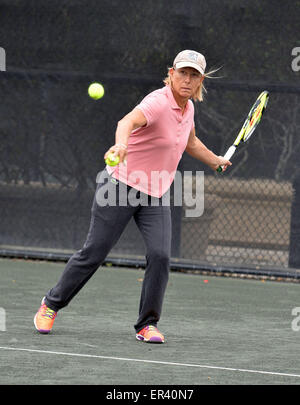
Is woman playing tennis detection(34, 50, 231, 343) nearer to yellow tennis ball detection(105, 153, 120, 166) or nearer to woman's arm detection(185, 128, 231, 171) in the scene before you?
woman's arm detection(185, 128, 231, 171)

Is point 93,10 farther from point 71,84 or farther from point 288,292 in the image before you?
point 288,292

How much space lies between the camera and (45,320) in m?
5.58

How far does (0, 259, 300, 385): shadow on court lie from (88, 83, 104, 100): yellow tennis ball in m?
1.50

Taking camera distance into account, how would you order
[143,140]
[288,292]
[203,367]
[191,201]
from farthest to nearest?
[191,201] → [288,292] → [143,140] → [203,367]

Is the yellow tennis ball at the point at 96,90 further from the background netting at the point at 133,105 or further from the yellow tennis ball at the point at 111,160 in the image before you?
the yellow tennis ball at the point at 111,160

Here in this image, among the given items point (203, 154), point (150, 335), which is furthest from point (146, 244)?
point (203, 154)

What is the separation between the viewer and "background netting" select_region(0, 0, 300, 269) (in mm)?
8414

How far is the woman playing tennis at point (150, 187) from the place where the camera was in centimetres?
530

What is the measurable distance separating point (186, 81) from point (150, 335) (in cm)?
135

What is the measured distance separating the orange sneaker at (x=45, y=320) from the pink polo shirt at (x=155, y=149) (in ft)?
2.79

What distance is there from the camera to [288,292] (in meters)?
7.88

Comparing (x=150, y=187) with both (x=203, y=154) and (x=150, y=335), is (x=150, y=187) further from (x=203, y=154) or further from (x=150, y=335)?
(x=150, y=335)

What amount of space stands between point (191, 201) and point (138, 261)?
0.69 meters
